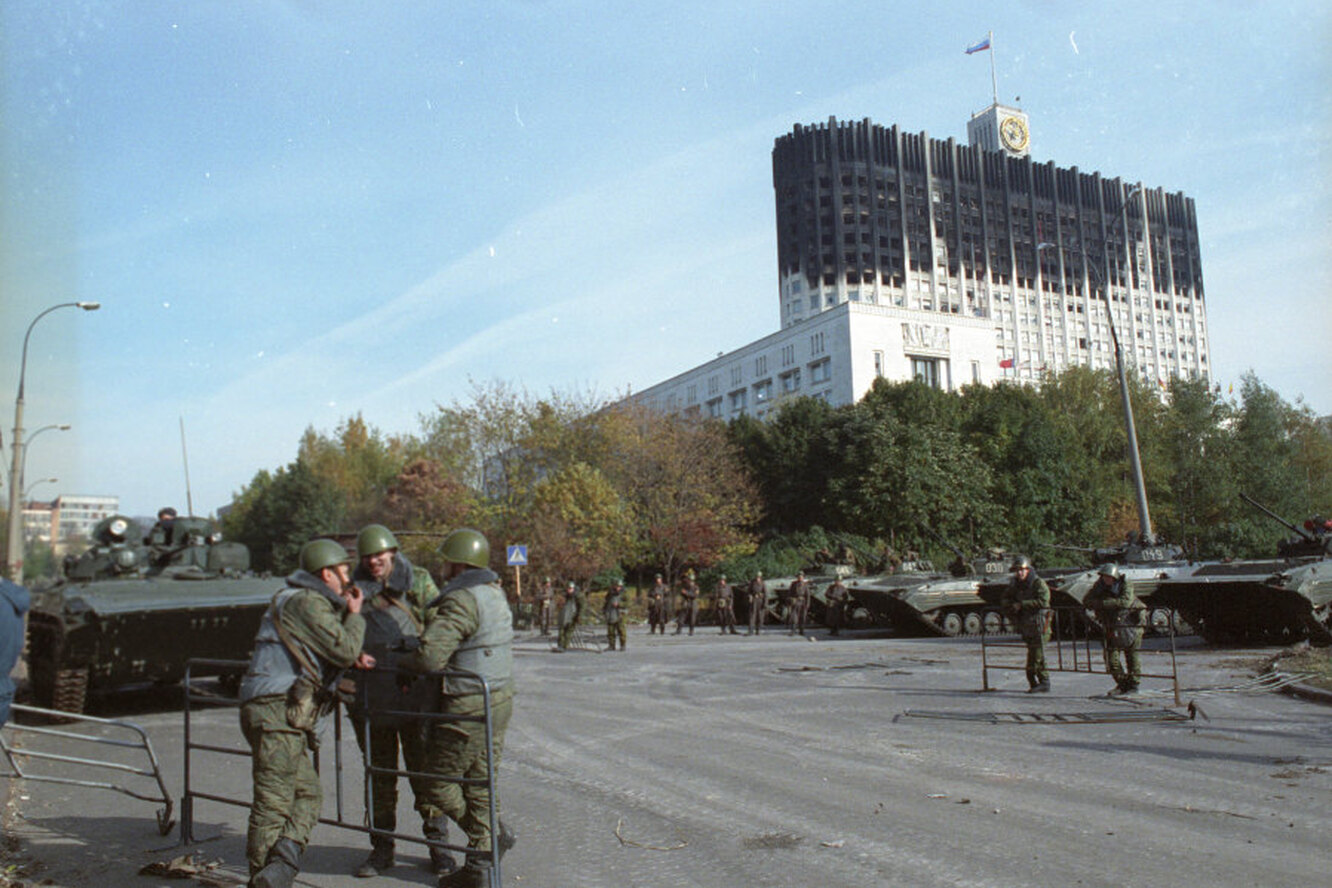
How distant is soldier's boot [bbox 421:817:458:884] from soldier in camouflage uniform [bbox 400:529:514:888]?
0.29ft

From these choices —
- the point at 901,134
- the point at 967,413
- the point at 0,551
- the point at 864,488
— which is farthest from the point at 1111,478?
the point at 901,134

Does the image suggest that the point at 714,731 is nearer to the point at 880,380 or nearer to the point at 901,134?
the point at 880,380

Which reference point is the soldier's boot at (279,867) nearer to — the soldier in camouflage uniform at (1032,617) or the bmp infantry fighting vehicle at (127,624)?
the bmp infantry fighting vehicle at (127,624)

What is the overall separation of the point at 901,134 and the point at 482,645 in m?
109

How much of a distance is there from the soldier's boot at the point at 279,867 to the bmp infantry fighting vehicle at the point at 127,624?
7.14 m

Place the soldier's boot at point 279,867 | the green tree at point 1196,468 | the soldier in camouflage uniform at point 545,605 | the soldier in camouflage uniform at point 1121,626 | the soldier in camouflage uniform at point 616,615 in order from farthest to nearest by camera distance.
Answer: the green tree at point 1196,468, the soldier in camouflage uniform at point 545,605, the soldier in camouflage uniform at point 616,615, the soldier in camouflage uniform at point 1121,626, the soldier's boot at point 279,867

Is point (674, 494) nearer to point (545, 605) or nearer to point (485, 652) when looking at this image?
point (545, 605)

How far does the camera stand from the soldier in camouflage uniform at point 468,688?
513 centimetres

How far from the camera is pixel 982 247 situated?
11138 centimetres

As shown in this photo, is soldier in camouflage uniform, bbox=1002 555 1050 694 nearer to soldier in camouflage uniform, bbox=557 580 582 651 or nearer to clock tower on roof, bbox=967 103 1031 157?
soldier in camouflage uniform, bbox=557 580 582 651

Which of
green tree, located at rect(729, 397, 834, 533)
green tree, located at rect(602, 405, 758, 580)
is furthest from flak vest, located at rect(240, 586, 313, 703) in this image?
green tree, located at rect(729, 397, 834, 533)

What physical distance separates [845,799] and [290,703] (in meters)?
3.48

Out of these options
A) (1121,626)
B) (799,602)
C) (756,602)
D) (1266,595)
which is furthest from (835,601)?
(1121,626)

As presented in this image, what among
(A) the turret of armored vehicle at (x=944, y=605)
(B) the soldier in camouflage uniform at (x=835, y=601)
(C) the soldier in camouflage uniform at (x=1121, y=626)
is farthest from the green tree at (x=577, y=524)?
(C) the soldier in camouflage uniform at (x=1121, y=626)
